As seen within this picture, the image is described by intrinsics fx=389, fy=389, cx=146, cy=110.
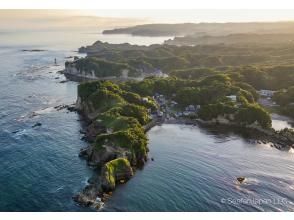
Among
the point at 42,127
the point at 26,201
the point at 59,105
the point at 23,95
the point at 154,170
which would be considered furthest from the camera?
the point at 23,95

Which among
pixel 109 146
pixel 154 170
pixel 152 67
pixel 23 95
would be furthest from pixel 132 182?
pixel 152 67

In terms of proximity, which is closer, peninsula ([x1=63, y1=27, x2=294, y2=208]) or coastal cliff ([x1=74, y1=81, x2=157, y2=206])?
coastal cliff ([x1=74, y1=81, x2=157, y2=206])

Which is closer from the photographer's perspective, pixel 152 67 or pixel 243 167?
pixel 243 167

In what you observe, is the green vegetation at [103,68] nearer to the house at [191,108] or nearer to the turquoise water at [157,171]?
the house at [191,108]

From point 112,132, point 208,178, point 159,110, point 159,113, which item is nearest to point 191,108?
point 159,110

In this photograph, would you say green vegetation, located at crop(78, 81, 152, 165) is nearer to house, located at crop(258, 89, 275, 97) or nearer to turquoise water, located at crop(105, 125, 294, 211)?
turquoise water, located at crop(105, 125, 294, 211)

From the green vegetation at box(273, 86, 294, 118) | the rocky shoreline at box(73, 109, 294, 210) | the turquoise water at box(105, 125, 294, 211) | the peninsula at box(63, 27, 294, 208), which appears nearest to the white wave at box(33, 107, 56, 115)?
the peninsula at box(63, 27, 294, 208)

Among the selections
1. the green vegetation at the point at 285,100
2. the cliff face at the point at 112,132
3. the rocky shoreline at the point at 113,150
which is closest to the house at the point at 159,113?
the rocky shoreline at the point at 113,150

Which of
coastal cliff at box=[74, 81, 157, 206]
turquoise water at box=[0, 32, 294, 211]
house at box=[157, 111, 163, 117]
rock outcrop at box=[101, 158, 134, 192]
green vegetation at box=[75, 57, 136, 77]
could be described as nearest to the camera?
turquoise water at box=[0, 32, 294, 211]

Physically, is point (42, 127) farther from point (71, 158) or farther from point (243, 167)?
point (243, 167)
